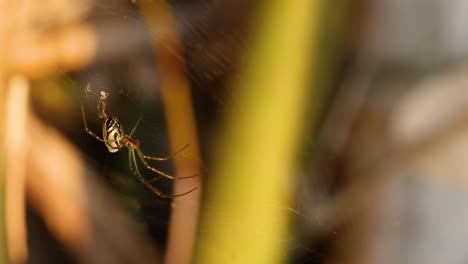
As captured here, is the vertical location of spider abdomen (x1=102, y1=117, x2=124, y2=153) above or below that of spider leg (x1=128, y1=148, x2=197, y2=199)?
above

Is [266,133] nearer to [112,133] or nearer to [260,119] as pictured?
[260,119]

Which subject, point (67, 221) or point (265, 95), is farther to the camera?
point (67, 221)

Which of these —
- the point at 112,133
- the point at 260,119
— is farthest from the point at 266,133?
the point at 112,133

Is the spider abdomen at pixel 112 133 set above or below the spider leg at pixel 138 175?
above

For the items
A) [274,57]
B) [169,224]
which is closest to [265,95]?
[274,57]

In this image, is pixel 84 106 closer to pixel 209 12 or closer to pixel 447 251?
pixel 209 12
